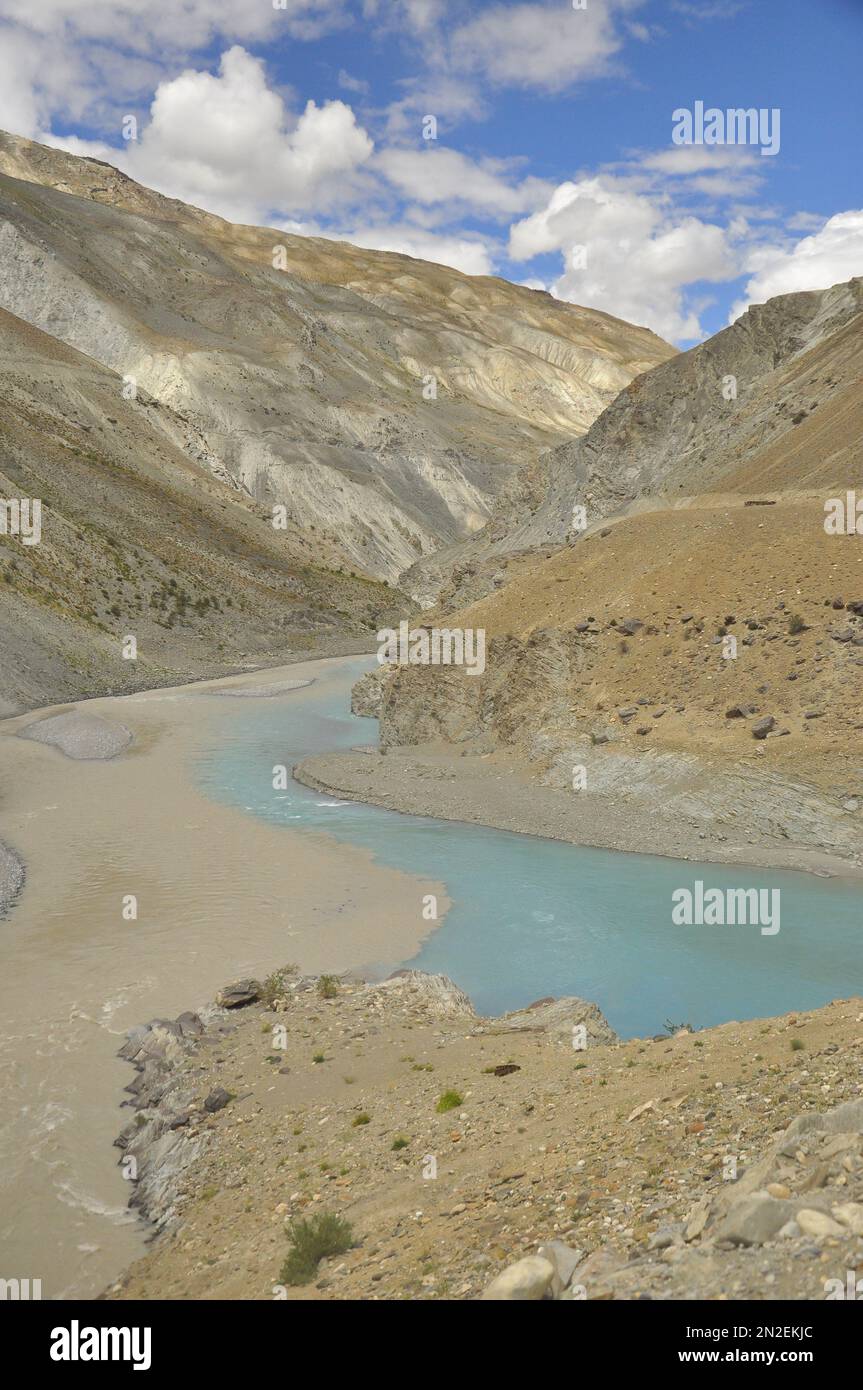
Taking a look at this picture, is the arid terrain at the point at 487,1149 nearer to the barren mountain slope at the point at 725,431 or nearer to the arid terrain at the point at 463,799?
the arid terrain at the point at 463,799

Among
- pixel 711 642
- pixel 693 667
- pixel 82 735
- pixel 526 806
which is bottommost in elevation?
pixel 526 806

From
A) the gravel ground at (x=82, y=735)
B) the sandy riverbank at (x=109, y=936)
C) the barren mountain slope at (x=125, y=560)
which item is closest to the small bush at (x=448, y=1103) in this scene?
the sandy riverbank at (x=109, y=936)

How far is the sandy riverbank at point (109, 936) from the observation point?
11398 mm

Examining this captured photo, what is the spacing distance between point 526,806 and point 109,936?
41.3 ft

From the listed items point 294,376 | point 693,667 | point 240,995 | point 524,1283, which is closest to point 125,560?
point 693,667

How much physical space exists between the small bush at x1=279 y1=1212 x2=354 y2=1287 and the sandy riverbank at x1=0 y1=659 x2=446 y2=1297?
2830 mm

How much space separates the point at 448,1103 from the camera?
37.0ft

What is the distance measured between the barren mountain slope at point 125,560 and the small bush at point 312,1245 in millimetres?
42238

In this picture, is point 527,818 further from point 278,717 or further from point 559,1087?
point 278,717

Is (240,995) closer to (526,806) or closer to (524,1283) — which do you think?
(524,1283)

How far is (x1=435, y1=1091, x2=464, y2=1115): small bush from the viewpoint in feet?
36.7

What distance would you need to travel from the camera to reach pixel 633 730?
28.8m

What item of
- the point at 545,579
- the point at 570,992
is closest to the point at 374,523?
the point at 545,579

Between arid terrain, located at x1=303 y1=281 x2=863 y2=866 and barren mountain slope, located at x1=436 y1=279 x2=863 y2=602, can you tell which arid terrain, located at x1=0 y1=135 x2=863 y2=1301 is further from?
barren mountain slope, located at x1=436 y1=279 x2=863 y2=602
